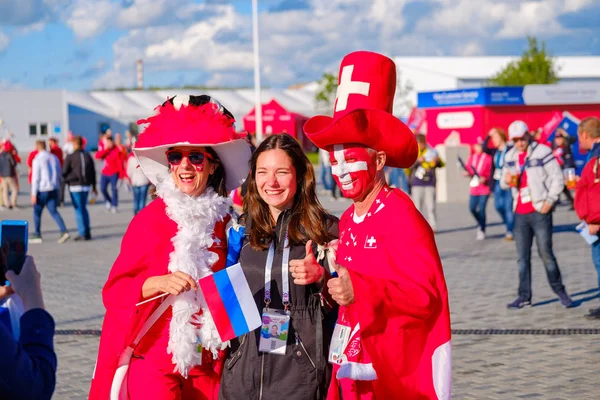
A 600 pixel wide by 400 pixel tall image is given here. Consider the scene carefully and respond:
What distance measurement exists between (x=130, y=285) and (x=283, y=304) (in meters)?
Answer: 0.68

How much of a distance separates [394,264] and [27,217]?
20.2m

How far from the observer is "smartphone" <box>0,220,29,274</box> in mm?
2686

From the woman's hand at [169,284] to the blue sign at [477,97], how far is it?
23.4 m

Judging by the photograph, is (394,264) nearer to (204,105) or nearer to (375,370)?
(375,370)

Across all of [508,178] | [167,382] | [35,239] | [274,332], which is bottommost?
[35,239]

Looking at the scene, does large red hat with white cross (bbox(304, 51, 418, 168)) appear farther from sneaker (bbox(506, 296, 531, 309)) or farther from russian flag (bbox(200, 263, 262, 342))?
sneaker (bbox(506, 296, 531, 309))

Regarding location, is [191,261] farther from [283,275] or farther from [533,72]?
[533,72]

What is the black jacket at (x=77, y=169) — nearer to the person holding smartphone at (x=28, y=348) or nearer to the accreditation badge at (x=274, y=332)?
the accreditation badge at (x=274, y=332)

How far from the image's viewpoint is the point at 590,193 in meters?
9.16

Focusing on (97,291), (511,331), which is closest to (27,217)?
(97,291)

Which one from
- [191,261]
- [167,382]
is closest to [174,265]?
[191,261]

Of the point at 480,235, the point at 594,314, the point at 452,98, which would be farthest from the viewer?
the point at 452,98

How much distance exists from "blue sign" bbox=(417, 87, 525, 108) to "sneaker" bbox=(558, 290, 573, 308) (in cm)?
1714

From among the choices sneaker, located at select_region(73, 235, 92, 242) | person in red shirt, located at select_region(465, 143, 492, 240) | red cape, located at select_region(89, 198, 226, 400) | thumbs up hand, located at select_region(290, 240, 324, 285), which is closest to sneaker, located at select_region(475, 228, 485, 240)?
person in red shirt, located at select_region(465, 143, 492, 240)
